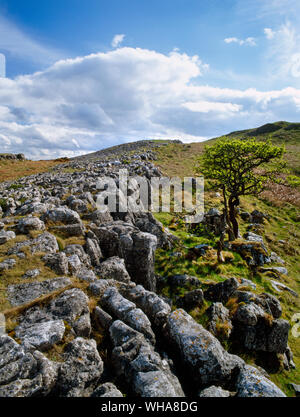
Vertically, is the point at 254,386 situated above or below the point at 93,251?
below

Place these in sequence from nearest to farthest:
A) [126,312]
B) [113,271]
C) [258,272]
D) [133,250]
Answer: [126,312], [113,271], [133,250], [258,272]

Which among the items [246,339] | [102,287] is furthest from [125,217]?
[246,339]

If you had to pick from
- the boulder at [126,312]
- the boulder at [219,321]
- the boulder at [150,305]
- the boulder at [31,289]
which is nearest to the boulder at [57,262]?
the boulder at [31,289]

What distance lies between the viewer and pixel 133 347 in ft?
20.9

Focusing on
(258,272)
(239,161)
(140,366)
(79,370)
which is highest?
(239,161)

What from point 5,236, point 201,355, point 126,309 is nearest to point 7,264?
point 5,236

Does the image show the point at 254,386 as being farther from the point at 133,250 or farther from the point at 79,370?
the point at 133,250

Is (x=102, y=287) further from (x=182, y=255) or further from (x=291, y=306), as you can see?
(x=291, y=306)

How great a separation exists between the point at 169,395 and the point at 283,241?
85.7ft

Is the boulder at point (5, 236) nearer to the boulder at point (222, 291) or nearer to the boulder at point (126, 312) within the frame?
the boulder at point (126, 312)

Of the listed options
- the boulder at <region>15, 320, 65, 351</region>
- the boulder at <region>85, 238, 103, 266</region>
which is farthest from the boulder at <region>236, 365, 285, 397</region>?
the boulder at <region>85, 238, 103, 266</region>

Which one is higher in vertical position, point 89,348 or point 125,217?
point 125,217

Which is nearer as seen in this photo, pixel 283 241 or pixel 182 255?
pixel 182 255

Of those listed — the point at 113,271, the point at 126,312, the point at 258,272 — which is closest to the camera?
the point at 126,312
